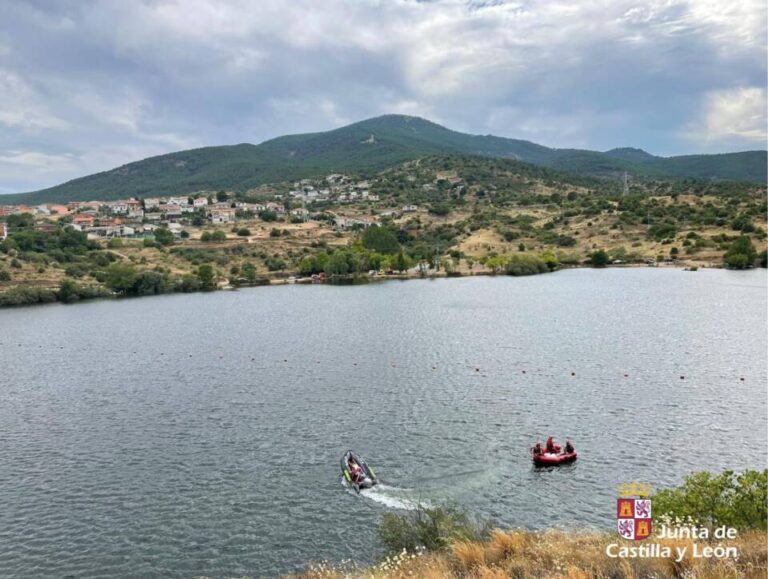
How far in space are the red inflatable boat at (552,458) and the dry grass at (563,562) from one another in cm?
1091

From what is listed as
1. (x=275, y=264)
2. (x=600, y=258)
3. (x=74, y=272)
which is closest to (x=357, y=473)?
(x=74, y=272)

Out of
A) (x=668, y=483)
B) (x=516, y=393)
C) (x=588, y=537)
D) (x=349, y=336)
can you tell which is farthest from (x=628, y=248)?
(x=588, y=537)

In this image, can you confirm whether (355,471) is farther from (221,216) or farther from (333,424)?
(221,216)

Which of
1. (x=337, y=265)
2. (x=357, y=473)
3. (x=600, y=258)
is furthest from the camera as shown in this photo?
(x=337, y=265)

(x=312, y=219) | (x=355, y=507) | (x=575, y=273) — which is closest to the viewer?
(x=355, y=507)

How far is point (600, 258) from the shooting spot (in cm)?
13638

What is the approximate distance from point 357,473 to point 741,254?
388 feet

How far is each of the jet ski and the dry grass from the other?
9.16 m

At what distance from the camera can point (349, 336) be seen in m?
69.0

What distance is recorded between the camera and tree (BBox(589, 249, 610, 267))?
447 ft

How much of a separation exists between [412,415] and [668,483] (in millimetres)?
16690

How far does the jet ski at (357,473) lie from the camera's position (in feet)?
95.9

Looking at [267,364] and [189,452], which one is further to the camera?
[267,364]

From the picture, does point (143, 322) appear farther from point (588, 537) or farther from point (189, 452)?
point (588, 537)
